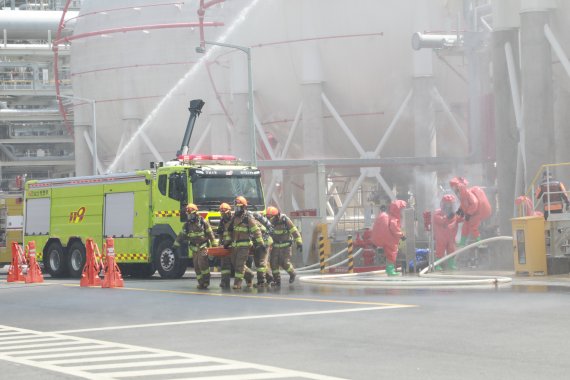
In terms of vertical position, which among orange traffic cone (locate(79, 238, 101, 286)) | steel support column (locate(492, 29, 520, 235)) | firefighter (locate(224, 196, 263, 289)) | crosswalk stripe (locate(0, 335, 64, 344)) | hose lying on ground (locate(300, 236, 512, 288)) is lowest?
crosswalk stripe (locate(0, 335, 64, 344))

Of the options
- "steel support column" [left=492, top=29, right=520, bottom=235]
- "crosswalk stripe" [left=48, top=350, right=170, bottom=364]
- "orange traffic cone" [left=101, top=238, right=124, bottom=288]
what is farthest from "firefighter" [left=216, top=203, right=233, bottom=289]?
"steel support column" [left=492, top=29, right=520, bottom=235]

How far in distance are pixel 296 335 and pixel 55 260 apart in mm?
19694

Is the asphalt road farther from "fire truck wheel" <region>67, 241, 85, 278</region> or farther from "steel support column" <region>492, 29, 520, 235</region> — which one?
"steel support column" <region>492, 29, 520, 235</region>

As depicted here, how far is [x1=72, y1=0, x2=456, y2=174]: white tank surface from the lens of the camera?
38375 millimetres

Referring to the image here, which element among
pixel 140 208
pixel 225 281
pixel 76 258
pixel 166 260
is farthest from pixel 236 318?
pixel 76 258

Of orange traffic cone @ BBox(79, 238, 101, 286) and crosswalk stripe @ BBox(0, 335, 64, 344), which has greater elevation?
orange traffic cone @ BBox(79, 238, 101, 286)

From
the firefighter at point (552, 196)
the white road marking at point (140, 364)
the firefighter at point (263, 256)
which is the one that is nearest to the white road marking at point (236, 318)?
the white road marking at point (140, 364)

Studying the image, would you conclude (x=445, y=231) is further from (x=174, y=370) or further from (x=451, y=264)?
(x=174, y=370)

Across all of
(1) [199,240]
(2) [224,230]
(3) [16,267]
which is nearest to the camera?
(2) [224,230]

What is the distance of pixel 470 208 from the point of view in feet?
87.0

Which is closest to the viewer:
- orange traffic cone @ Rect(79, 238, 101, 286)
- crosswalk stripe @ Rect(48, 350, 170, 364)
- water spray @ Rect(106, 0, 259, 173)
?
crosswalk stripe @ Rect(48, 350, 170, 364)

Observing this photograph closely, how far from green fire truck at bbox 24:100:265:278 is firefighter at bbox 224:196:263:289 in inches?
204

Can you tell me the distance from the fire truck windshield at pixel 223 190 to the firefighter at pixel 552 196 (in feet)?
22.6

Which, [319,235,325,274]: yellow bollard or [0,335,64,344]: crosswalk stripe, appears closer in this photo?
[0,335,64,344]: crosswalk stripe
